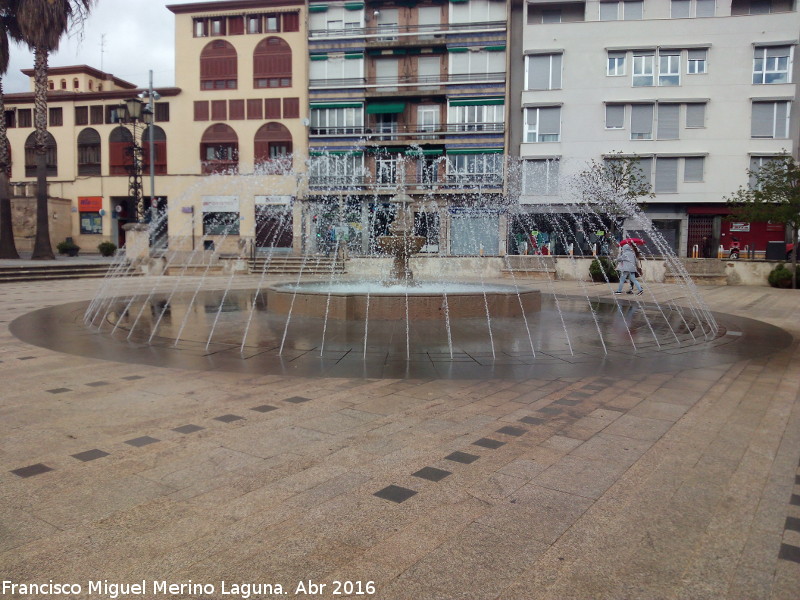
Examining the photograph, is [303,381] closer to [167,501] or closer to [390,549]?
[167,501]

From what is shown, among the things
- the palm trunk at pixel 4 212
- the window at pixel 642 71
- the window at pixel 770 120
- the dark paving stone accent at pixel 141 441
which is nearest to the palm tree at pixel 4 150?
the palm trunk at pixel 4 212

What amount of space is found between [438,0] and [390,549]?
37.7 metres

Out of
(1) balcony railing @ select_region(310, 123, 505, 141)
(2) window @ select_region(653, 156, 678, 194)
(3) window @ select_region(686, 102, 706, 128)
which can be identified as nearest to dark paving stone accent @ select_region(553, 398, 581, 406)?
(2) window @ select_region(653, 156, 678, 194)

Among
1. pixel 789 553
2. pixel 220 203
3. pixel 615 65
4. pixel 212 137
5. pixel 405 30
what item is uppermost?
pixel 405 30

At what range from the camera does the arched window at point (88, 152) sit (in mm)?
39562

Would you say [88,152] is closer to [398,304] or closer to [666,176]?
[666,176]

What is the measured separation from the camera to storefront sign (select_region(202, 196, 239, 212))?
37.9 metres

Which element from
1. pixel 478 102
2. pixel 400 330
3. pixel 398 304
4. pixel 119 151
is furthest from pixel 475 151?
pixel 400 330

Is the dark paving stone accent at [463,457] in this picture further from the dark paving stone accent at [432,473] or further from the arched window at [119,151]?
the arched window at [119,151]

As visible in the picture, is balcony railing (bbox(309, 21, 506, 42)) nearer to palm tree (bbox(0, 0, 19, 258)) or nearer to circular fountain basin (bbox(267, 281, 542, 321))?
palm tree (bbox(0, 0, 19, 258))

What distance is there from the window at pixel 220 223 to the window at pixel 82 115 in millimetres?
10573

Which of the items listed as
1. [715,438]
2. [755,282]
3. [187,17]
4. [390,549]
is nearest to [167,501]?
[390,549]

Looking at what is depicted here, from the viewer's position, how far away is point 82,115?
3972cm

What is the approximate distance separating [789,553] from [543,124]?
3375 cm
